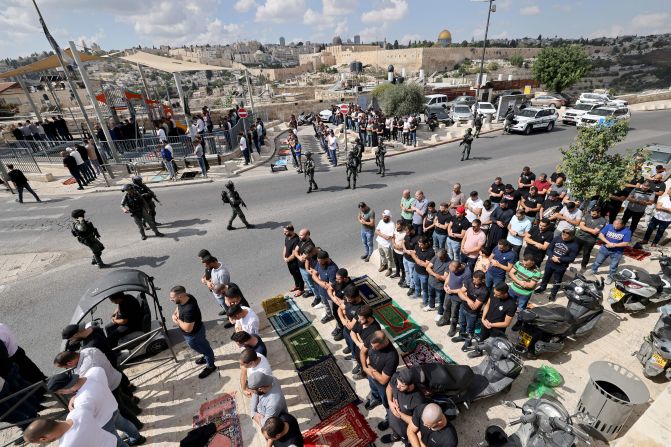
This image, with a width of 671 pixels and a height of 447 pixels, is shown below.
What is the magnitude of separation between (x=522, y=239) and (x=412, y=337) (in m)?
3.49

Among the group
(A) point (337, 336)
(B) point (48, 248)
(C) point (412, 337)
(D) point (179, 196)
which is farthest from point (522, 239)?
(B) point (48, 248)

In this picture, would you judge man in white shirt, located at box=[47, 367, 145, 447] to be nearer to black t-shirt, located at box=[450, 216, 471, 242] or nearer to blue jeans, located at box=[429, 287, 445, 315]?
blue jeans, located at box=[429, 287, 445, 315]

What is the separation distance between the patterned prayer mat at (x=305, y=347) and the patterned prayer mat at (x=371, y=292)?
4.63ft

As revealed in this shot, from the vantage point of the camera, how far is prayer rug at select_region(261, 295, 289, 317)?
6.68 meters

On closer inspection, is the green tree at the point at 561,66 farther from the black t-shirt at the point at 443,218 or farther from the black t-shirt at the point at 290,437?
the black t-shirt at the point at 290,437

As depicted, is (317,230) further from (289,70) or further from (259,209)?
(289,70)

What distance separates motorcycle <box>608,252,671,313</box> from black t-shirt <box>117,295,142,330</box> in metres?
8.82

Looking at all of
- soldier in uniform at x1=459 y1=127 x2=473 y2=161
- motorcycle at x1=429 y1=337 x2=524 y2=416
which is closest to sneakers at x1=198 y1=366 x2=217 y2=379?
motorcycle at x1=429 y1=337 x2=524 y2=416

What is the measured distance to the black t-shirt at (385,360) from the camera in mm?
3963

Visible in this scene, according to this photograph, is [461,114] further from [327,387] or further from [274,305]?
[327,387]

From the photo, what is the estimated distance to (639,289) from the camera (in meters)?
5.70

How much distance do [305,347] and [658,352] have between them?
5.39 meters

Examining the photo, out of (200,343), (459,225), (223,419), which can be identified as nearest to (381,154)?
(459,225)

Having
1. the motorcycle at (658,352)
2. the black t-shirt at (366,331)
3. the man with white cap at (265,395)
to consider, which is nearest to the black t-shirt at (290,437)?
the man with white cap at (265,395)
